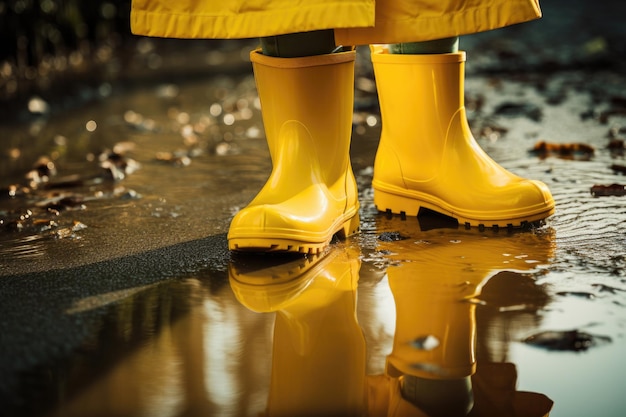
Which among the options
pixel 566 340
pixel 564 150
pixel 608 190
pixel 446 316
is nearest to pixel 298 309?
pixel 446 316

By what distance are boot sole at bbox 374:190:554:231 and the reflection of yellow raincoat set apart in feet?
1.33

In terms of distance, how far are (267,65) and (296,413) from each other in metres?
0.87

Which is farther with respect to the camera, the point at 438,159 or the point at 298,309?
the point at 438,159

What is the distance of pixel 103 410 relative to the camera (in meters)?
1.03

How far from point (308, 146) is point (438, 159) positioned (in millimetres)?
318

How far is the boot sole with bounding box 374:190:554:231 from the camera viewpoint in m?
1.75

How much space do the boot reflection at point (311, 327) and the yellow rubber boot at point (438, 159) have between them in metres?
0.30

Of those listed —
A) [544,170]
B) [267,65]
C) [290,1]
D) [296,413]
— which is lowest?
[296,413]

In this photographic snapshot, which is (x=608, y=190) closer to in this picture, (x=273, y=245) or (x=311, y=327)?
(x=273, y=245)

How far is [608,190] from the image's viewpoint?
2.02 m

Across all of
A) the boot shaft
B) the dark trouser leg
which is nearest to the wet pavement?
the boot shaft

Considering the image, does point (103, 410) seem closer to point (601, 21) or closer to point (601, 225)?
point (601, 225)

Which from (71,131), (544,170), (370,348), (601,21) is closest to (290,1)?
(370,348)

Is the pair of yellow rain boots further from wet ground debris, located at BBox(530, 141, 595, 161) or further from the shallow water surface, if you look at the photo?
wet ground debris, located at BBox(530, 141, 595, 161)
